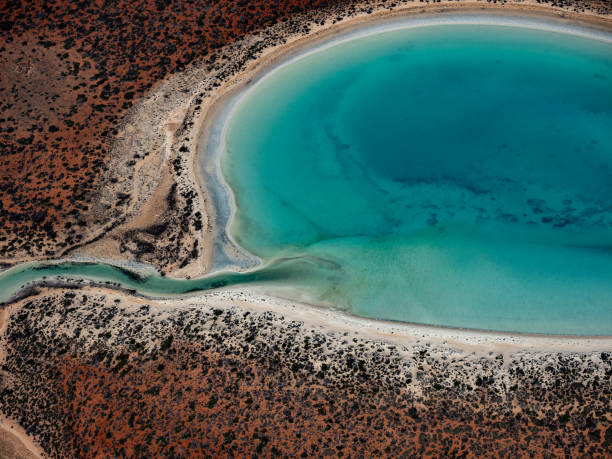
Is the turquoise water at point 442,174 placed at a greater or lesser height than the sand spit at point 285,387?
greater

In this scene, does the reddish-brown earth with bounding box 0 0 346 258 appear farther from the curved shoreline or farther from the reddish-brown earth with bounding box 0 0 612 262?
the curved shoreline

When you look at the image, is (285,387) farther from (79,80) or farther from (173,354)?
(79,80)

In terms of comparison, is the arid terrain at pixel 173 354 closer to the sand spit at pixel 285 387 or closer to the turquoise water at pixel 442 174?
the sand spit at pixel 285 387

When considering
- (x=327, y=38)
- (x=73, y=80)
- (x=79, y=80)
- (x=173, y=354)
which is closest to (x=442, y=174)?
(x=327, y=38)

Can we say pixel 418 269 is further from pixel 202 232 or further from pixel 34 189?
pixel 34 189

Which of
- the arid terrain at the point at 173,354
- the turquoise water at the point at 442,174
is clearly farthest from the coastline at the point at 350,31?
the arid terrain at the point at 173,354
